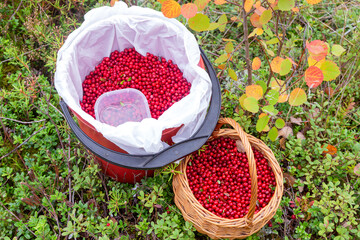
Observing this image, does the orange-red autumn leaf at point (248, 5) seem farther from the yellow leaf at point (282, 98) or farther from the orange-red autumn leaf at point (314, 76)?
the yellow leaf at point (282, 98)

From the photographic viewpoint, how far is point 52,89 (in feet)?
7.55

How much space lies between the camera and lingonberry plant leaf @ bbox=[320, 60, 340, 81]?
1530mm

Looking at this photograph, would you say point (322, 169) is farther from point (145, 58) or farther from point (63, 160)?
point (63, 160)

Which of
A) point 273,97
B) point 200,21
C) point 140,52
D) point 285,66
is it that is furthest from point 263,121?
point 140,52

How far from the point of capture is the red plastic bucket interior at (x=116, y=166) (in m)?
1.60

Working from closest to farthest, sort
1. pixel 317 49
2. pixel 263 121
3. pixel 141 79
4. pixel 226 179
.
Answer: pixel 317 49
pixel 263 121
pixel 226 179
pixel 141 79

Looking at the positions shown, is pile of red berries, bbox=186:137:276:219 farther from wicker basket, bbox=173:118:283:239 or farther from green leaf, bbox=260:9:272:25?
green leaf, bbox=260:9:272:25

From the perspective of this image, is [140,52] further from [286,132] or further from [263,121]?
[286,132]

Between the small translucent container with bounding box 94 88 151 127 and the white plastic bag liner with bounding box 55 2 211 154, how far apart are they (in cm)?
17

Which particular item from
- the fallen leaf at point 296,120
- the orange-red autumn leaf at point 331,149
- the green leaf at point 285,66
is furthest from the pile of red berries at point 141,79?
the orange-red autumn leaf at point 331,149

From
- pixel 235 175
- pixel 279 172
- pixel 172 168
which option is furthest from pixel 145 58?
pixel 279 172

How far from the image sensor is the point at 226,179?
190 centimetres

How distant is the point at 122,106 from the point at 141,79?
24cm

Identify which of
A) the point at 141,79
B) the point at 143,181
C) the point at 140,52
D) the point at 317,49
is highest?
the point at 317,49
